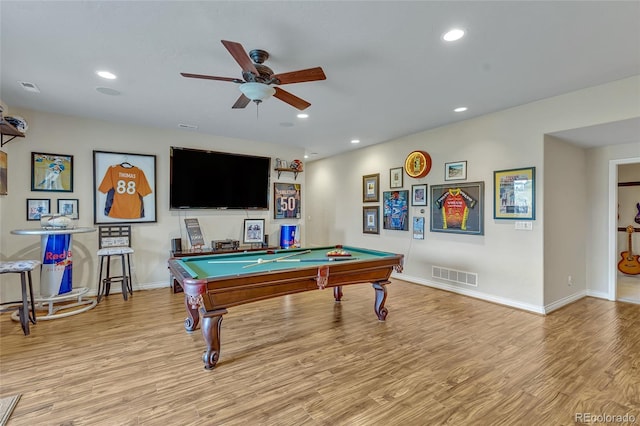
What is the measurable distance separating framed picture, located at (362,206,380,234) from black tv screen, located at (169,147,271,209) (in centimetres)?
209

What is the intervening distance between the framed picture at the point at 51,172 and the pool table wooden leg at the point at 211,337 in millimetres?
3571

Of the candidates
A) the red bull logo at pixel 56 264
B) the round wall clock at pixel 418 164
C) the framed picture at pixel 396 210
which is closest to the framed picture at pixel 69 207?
the red bull logo at pixel 56 264

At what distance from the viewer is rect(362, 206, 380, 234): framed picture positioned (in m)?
6.10

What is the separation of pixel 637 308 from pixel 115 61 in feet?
22.5

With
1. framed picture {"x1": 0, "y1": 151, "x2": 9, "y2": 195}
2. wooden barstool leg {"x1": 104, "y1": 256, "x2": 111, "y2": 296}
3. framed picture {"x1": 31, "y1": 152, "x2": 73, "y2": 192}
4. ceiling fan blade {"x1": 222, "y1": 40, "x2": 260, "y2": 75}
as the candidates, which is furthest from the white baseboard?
framed picture {"x1": 0, "y1": 151, "x2": 9, "y2": 195}

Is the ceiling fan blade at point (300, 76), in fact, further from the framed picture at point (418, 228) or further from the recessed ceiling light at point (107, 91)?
the framed picture at point (418, 228)

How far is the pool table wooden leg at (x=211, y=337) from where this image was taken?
2.49 metres

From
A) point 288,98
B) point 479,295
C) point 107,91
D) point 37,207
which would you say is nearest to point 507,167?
point 479,295

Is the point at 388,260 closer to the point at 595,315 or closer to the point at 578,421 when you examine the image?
the point at 578,421

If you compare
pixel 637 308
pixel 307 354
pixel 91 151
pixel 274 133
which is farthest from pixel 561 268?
pixel 91 151

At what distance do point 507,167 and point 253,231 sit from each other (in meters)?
4.41

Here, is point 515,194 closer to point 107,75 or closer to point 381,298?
point 381,298

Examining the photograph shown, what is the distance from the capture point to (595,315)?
147 inches

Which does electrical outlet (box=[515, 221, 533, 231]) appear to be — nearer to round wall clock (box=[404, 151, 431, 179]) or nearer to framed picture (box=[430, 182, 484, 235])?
framed picture (box=[430, 182, 484, 235])
